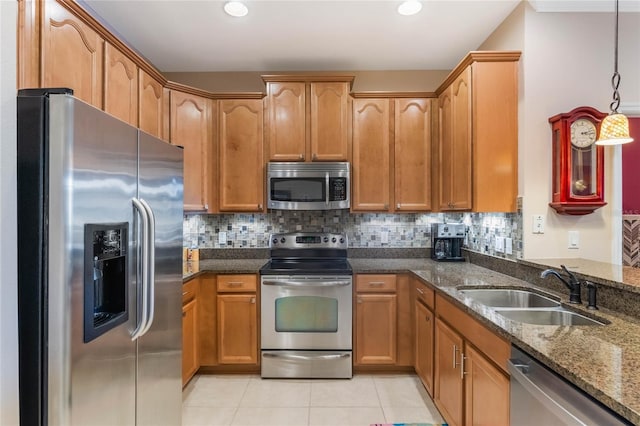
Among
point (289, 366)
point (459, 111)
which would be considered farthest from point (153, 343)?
point (459, 111)

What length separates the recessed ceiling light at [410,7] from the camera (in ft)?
7.28

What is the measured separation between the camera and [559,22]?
2172mm

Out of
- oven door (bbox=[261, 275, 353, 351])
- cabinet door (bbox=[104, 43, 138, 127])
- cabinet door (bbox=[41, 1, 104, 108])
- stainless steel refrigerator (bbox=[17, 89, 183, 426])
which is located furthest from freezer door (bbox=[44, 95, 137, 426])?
oven door (bbox=[261, 275, 353, 351])

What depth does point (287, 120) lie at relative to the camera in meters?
3.03

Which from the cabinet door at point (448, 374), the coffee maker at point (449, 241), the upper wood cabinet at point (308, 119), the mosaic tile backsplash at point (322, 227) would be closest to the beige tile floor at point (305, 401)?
the cabinet door at point (448, 374)

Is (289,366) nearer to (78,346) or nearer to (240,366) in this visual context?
(240,366)

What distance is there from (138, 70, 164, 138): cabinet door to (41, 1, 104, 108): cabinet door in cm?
47

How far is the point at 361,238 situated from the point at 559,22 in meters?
2.20

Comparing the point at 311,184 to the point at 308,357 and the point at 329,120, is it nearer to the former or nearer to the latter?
the point at 329,120

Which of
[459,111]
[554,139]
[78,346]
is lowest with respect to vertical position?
[78,346]

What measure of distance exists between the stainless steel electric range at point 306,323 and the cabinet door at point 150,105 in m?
1.43

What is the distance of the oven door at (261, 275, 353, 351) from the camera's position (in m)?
2.71

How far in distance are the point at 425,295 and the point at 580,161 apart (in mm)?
1293

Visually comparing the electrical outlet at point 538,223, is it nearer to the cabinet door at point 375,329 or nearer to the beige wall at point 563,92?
the beige wall at point 563,92
